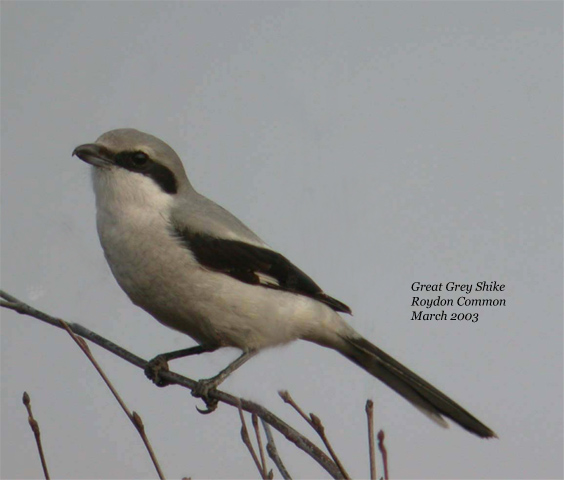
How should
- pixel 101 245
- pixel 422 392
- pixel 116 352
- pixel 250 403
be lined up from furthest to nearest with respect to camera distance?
pixel 422 392, pixel 101 245, pixel 116 352, pixel 250 403

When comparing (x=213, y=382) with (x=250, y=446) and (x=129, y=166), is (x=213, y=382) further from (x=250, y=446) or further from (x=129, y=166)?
(x=250, y=446)

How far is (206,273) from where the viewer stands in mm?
2838

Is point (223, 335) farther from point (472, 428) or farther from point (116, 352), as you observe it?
point (472, 428)

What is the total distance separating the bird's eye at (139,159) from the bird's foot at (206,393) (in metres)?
0.84

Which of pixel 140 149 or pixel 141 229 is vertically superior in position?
pixel 140 149

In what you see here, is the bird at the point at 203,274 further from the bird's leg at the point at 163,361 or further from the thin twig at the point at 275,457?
the thin twig at the point at 275,457

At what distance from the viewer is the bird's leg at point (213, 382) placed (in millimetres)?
2822

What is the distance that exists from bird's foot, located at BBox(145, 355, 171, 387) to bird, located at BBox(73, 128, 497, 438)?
1.4 inches

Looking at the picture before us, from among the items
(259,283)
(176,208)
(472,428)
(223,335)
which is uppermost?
(176,208)

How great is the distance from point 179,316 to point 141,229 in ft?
1.12

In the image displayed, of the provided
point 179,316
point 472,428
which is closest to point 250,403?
point 179,316

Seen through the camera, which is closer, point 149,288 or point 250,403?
point 250,403

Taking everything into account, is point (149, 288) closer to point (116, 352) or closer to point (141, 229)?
point (141, 229)

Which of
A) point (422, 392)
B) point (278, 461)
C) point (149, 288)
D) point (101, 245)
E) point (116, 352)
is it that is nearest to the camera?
point (278, 461)
